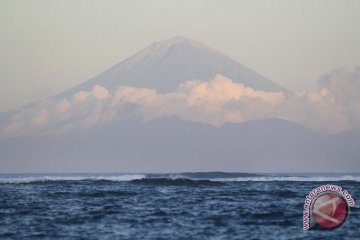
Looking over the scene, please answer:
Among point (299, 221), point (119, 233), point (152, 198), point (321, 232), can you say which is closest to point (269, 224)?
point (299, 221)

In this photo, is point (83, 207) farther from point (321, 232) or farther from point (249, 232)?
point (321, 232)

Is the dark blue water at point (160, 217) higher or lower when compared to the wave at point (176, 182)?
lower

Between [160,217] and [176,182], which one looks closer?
[160,217]

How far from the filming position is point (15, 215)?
49.9 meters
